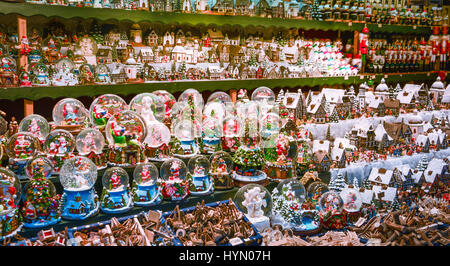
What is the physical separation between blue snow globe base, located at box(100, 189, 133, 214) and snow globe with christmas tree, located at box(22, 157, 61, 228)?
28 cm

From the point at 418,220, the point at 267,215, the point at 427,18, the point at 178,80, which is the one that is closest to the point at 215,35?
the point at 178,80

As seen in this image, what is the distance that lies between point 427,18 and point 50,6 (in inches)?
240

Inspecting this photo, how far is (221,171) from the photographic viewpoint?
9.98 ft

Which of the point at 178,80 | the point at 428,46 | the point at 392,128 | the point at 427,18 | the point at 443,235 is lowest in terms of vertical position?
the point at 443,235

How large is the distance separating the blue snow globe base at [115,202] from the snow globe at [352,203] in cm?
154

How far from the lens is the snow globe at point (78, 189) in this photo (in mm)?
2506

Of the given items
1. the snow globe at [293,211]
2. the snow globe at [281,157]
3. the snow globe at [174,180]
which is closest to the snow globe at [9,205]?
the snow globe at [174,180]

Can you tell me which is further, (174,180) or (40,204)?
(174,180)

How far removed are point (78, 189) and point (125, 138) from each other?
1.82 feet

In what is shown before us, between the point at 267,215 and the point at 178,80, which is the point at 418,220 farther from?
the point at 178,80

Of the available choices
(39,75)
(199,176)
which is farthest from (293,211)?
(39,75)

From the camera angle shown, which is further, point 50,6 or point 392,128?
point 392,128

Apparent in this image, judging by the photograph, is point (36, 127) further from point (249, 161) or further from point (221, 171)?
point (249, 161)

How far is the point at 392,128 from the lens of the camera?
4.54m
